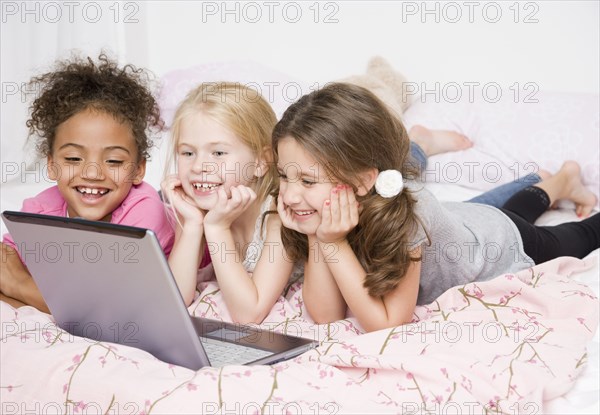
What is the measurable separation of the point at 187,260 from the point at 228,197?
0.15 meters

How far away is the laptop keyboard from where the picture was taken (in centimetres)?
121

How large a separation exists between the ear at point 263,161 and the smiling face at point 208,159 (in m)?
0.03

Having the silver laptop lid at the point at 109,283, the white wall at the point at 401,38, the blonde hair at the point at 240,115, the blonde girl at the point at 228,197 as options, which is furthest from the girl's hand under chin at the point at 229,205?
the white wall at the point at 401,38

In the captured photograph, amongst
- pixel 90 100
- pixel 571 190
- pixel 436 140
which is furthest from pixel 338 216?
pixel 436 140

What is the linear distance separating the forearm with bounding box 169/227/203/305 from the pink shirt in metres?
0.11

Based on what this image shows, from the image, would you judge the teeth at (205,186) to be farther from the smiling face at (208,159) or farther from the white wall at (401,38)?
the white wall at (401,38)

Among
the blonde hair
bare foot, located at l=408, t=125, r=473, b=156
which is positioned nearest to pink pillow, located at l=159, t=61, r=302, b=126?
bare foot, located at l=408, t=125, r=473, b=156

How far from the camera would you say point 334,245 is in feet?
4.50

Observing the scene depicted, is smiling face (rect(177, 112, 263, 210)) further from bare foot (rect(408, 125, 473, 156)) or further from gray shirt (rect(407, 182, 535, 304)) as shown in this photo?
bare foot (rect(408, 125, 473, 156))

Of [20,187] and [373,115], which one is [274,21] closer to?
[20,187]

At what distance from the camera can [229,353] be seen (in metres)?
1.26

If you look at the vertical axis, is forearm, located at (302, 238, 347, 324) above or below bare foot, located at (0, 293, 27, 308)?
above

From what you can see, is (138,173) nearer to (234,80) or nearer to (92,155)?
(92,155)

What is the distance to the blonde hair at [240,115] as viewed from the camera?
154 cm
